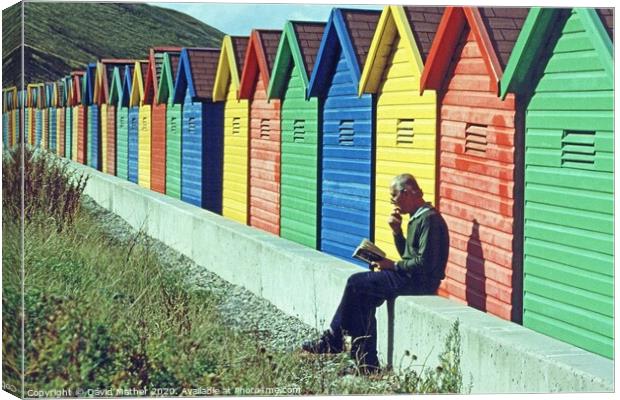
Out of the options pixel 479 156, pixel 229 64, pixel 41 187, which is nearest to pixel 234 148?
pixel 229 64

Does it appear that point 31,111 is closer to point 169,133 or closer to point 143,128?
point 143,128

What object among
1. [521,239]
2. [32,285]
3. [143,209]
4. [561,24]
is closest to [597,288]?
[521,239]

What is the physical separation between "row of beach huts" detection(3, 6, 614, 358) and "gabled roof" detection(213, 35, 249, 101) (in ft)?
0.09

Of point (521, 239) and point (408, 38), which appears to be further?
point (408, 38)

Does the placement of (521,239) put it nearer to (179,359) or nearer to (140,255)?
(179,359)

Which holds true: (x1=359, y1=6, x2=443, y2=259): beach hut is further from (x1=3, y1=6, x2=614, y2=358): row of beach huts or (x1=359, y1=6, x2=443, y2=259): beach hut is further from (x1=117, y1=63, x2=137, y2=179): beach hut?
(x1=117, y1=63, x2=137, y2=179): beach hut

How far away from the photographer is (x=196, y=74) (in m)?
15.4

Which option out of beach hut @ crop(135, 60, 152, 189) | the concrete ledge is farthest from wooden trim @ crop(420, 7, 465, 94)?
beach hut @ crop(135, 60, 152, 189)

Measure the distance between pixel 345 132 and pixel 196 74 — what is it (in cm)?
183

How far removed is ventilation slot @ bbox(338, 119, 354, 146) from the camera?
1415 cm

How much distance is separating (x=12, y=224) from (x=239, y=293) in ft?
9.77

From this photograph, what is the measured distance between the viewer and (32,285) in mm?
11953

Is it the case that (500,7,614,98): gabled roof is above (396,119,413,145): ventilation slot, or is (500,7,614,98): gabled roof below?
above

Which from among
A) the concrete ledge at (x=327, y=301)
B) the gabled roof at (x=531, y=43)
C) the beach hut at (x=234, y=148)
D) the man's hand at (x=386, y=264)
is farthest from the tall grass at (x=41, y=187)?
the gabled roof at (x=531, y=43)
